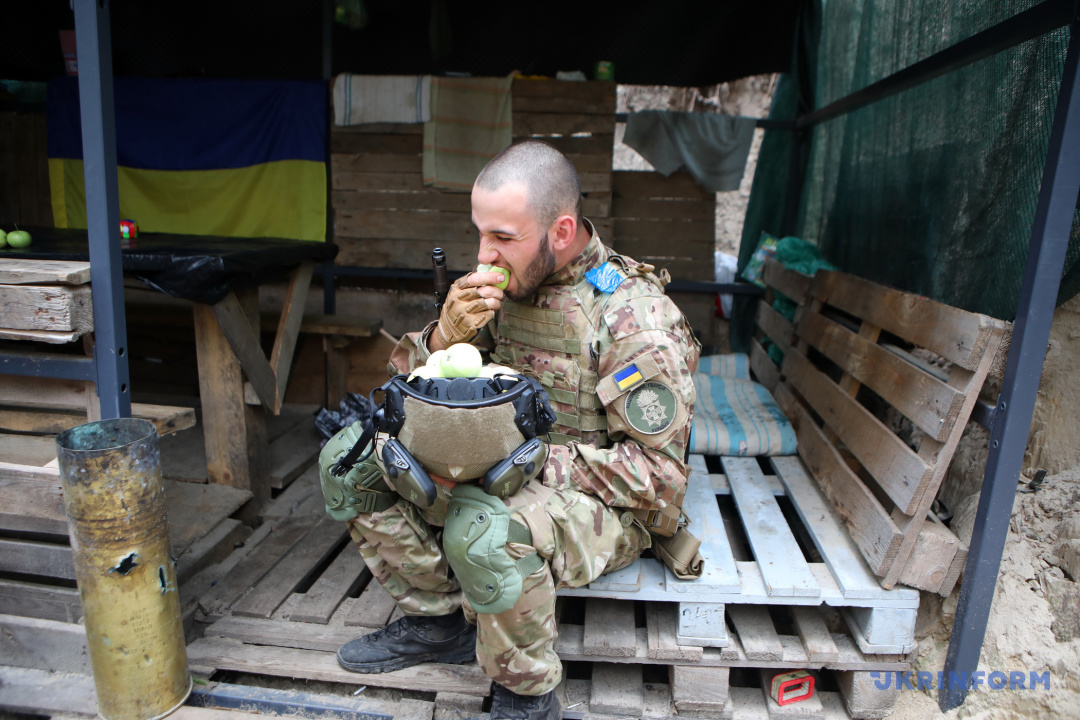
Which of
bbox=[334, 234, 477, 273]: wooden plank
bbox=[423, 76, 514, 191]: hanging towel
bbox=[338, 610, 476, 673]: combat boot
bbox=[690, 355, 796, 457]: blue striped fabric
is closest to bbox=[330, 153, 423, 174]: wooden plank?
bbox=[423, 76, 514, 191]: hanging towel

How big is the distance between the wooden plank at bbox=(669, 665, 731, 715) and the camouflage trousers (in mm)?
381

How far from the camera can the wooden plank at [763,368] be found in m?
3.99

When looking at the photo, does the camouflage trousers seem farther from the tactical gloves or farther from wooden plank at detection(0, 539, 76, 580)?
wooden plank at detection(0, 539, 76, 580)

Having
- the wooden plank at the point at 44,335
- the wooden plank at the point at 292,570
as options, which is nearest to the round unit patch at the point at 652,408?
the wooden plank at the point at 292,570

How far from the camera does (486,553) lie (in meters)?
1.70

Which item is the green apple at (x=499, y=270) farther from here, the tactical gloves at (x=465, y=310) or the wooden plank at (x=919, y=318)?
the wooden plank at (x=919, y=318)

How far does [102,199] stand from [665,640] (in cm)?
221

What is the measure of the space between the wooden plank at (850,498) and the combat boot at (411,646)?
4.42ft

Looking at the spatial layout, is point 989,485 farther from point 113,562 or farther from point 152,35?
point 152,35

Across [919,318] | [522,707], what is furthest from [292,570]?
[919,318]

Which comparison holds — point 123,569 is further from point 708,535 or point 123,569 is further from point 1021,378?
point 1021,378

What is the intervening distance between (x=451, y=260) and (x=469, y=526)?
354 cm

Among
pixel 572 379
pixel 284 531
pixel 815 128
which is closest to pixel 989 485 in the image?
pixel 572 379

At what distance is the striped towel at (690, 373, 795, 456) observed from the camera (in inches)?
125
